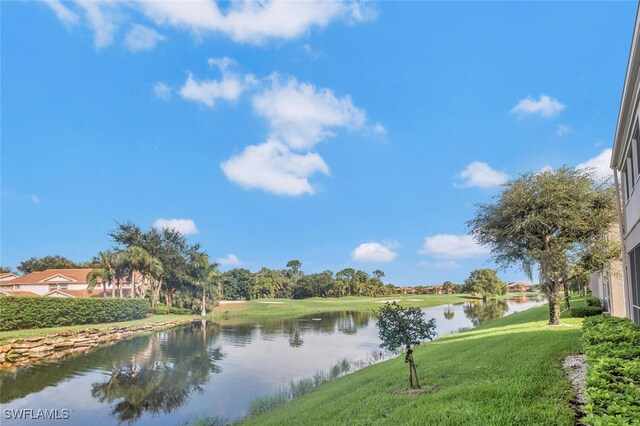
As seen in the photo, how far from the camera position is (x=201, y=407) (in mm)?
12586

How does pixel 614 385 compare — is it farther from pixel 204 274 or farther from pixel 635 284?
pixel 204 274

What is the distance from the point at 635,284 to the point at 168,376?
16.6m

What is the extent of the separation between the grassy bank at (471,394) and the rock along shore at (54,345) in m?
15.6

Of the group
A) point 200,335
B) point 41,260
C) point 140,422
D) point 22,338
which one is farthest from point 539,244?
point 41,260

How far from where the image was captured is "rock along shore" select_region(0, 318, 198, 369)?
63.5 feet

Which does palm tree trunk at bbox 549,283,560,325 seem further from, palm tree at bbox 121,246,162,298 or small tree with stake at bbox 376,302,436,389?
palm tree at bbox 121,246,162,298

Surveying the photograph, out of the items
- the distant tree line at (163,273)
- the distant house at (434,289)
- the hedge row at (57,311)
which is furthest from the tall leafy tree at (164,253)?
the distant house at (434,289)

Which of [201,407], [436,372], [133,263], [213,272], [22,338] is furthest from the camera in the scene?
[213,272]

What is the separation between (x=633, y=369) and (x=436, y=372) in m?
5.38

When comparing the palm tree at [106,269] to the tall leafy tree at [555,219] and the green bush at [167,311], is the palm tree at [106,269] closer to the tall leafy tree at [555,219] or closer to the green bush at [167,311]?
the green bush at [167,311]

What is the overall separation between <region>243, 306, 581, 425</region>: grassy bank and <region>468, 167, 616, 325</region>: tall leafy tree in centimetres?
641

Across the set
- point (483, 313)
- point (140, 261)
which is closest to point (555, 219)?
point (483, 313)

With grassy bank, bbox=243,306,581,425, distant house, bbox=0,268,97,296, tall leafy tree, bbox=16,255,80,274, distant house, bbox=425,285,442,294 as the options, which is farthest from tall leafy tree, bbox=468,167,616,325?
distant house, bbox=425,285,442,294

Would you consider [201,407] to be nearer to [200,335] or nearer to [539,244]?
[539,244]
